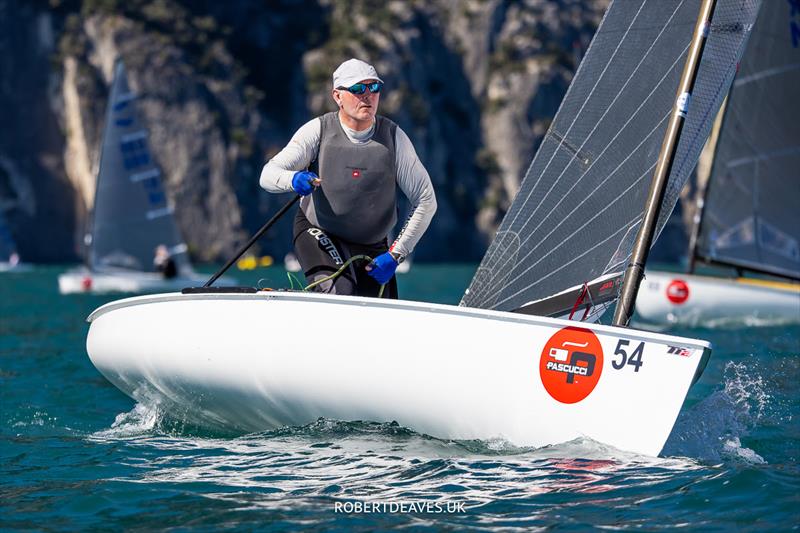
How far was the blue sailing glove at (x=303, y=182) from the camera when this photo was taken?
18.6 feet

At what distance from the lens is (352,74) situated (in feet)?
19.3

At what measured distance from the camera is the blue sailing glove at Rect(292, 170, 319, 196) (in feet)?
18.6

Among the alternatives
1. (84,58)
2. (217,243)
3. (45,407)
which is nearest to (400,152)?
(45,407)

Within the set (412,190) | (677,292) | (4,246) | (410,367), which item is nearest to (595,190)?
(412,190)

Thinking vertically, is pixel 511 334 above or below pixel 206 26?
below

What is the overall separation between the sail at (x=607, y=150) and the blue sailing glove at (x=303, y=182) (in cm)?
184

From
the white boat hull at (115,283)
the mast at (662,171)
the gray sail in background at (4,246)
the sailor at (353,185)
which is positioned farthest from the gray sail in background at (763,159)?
the gray sail in background at (4,246)

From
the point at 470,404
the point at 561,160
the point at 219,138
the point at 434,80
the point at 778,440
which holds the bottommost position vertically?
the point at 778,440

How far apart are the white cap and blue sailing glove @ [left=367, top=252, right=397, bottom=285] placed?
3.30 ft

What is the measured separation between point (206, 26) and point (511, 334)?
75.7 metres

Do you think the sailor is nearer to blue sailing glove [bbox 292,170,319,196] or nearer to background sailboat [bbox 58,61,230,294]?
blue sailing glove [bbox 292,170,319,196]

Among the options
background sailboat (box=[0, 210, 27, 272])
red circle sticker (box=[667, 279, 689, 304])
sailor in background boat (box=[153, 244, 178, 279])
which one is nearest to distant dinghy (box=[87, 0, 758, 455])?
red circle sticker (box=[667, 279, 689, 304])

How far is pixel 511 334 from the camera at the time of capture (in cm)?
530

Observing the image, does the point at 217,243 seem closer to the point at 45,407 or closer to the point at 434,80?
the point at 434,80
